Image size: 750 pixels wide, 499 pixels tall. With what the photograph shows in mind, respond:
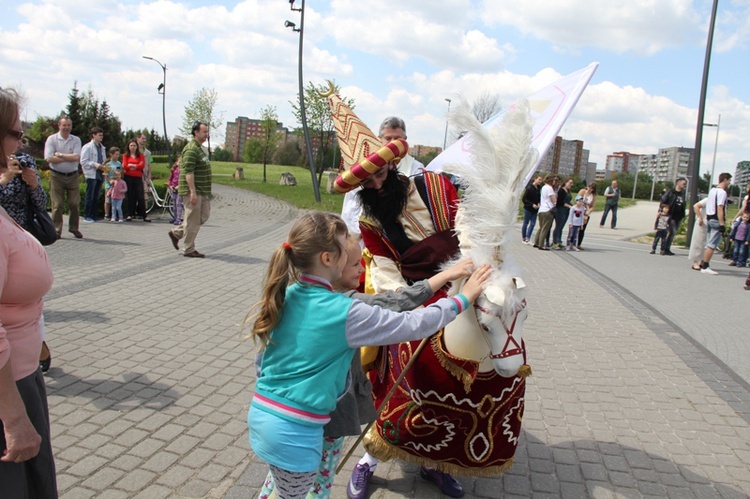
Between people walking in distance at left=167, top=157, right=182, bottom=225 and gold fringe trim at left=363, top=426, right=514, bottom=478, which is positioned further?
people walking in distance at left=167, top=157, right=182, bottom=225

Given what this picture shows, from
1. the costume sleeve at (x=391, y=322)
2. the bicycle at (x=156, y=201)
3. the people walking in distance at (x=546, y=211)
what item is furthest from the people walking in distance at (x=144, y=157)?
Answer: the costume sleeve at (x=391, y=322)

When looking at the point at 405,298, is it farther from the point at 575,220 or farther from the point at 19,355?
the point at 575,220

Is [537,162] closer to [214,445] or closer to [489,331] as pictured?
[489,331]

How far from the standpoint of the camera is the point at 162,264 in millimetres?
8672

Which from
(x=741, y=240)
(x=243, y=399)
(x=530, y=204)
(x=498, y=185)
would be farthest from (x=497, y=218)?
(x=741, y=240)

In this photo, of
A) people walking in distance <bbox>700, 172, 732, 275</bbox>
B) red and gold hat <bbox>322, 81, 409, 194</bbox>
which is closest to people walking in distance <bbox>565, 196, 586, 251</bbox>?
people walking in distance <bbox>700, 172, 732, 275</bbox>

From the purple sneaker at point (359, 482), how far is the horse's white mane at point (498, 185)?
136cm

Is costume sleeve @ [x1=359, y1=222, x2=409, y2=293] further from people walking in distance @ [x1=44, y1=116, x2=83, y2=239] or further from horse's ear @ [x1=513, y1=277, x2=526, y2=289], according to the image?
people walking in distance @ [x1=44, y1=116, x2=83, y2=239]

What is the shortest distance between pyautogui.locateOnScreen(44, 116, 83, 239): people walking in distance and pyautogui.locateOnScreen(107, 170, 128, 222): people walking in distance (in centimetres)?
235

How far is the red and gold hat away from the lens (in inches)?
107

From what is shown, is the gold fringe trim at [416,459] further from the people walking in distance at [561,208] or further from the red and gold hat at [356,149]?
the people walking in distance at [561,208]

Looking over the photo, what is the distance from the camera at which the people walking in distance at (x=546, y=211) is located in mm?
13680

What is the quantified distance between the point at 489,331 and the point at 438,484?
4.11 ft

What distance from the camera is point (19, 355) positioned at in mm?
1853
